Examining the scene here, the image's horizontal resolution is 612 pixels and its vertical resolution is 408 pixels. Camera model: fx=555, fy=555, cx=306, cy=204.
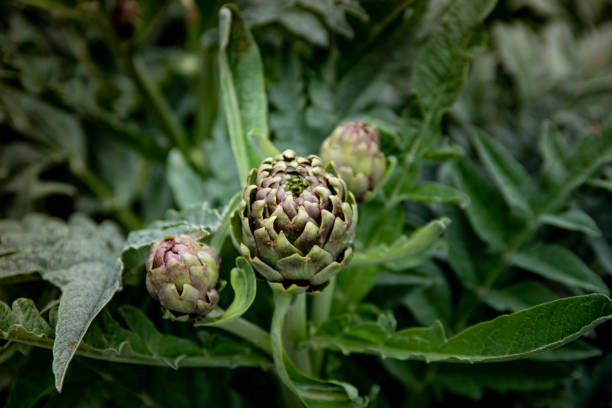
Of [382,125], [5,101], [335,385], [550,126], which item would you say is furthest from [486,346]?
[5,101]

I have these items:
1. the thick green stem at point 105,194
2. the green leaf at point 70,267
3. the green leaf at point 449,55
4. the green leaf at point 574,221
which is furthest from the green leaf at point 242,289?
the thick green stem at point 105,194

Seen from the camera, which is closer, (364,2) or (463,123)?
(364,2)

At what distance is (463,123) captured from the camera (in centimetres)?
104

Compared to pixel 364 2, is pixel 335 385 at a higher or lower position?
lower

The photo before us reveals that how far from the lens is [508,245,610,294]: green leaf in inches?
28.7

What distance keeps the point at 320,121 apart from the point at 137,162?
1.76 feet

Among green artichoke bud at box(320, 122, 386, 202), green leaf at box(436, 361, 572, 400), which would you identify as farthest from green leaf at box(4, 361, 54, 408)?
green leaf at box(436, 361, 572, 400)

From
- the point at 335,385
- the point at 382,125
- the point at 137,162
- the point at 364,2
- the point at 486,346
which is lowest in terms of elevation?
the point at 137,162

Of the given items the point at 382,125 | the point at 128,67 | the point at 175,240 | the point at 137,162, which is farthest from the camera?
the point at 137,162

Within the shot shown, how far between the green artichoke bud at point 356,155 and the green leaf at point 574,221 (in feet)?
0.98

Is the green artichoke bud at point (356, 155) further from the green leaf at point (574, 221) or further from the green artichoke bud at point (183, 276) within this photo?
the green leaf at point (574, 221)

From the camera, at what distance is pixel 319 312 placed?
0.70 meters

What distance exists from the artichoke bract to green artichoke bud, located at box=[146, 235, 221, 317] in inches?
1.7

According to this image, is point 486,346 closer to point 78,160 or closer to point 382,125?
point 382,125
